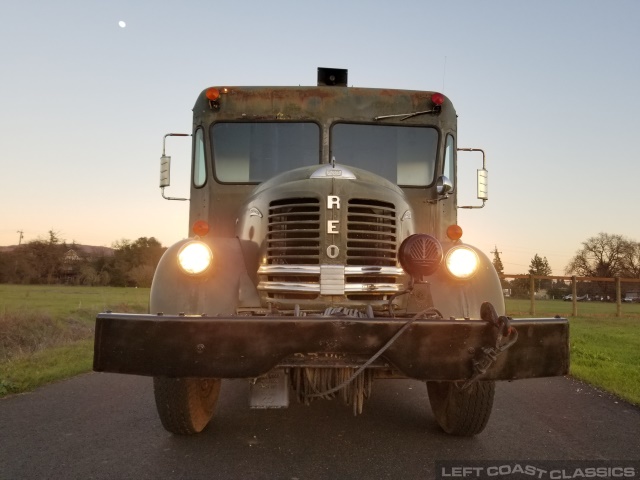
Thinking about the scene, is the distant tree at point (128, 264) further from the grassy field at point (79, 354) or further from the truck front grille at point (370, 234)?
the truck front grille at point (370, 234)

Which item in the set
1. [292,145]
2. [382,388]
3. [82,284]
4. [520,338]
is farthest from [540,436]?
[82,284]

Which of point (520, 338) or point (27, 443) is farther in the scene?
point (27, 443)

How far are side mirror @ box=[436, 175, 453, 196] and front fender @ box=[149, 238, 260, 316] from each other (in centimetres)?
224

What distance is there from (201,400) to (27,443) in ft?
4.25

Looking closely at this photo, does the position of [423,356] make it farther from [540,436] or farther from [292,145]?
[292,145]

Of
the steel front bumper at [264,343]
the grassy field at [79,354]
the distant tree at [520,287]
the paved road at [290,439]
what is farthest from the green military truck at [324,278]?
the distant tree at [520,287]

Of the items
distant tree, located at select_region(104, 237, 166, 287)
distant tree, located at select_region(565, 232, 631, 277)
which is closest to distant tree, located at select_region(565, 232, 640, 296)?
distant tree, located at select_region(565, 232, 631, 277)

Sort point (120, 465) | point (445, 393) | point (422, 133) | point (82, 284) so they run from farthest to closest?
point (82, 284) → point (422, 133) → point (445, 393) → point (120, 465)

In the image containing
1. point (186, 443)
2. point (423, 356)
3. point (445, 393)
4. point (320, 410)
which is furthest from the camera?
point (320, 410)

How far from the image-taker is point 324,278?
3709 mm

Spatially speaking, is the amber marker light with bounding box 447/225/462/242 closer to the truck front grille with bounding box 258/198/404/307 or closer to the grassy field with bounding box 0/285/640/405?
the truck front grille with bounding box 258/198/404/307

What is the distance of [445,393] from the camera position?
13.9ft

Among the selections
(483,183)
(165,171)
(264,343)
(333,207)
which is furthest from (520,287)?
(264,343)

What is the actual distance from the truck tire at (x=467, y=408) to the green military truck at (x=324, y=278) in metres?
0.01
